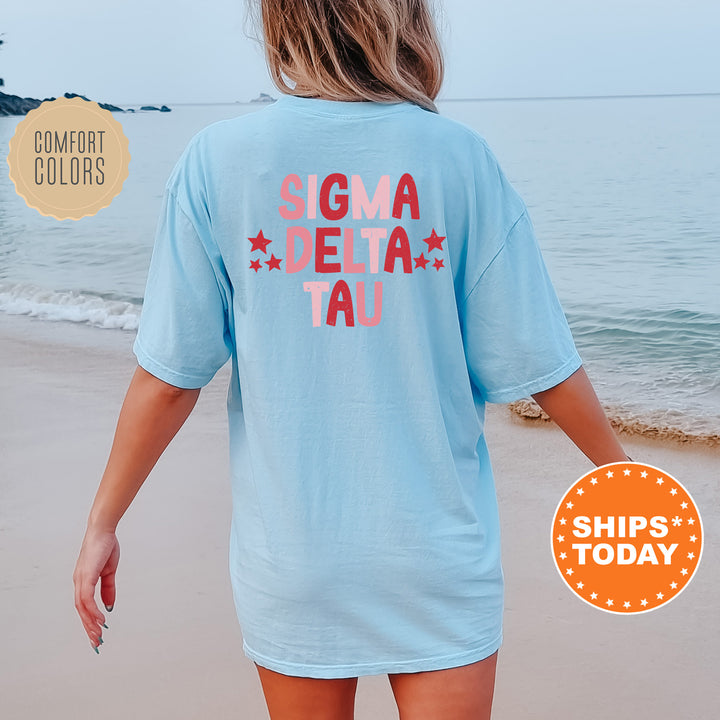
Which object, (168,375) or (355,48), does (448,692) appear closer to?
(168,375)

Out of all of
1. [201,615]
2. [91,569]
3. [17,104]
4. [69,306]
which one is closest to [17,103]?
[17,104]

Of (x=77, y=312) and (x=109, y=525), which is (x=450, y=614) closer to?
(x=109, y=525)

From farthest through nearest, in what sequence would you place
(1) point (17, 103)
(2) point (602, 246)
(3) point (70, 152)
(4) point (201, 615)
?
(1) point (17, 103) → (2) point (602, 246) → (3) point (70, 152) → (4) point (201, 615)

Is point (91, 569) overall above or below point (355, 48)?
below

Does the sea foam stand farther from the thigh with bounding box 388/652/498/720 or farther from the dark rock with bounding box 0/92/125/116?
the thigh with bounding box 388/652/498/720

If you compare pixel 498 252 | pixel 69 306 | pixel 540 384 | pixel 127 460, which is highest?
pixel 498 252

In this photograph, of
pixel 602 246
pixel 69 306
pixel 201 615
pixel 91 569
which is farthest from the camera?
pixel 602 246

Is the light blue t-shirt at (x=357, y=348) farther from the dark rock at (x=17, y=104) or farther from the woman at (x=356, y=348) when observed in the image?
the dark rock at (x=17, y=104)

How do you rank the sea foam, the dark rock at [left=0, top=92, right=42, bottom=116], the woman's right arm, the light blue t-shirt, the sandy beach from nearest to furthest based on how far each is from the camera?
1. the light blue t-shirt
2. the woman's right arm
3. the sandy beach
4. the sea foam
5. the dark rock at [left=0, top=92, right=42, bottom=116]

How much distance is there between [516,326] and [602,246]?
795 centimetres

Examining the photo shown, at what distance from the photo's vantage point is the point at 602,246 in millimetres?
8578

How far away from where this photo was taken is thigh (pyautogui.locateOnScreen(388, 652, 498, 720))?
0.96 m

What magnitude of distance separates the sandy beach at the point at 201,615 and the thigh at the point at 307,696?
0.90 meters

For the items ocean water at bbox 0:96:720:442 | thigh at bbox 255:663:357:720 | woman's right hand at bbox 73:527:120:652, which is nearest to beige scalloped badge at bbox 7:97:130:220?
ocean water at bbox 0:96:720:442
